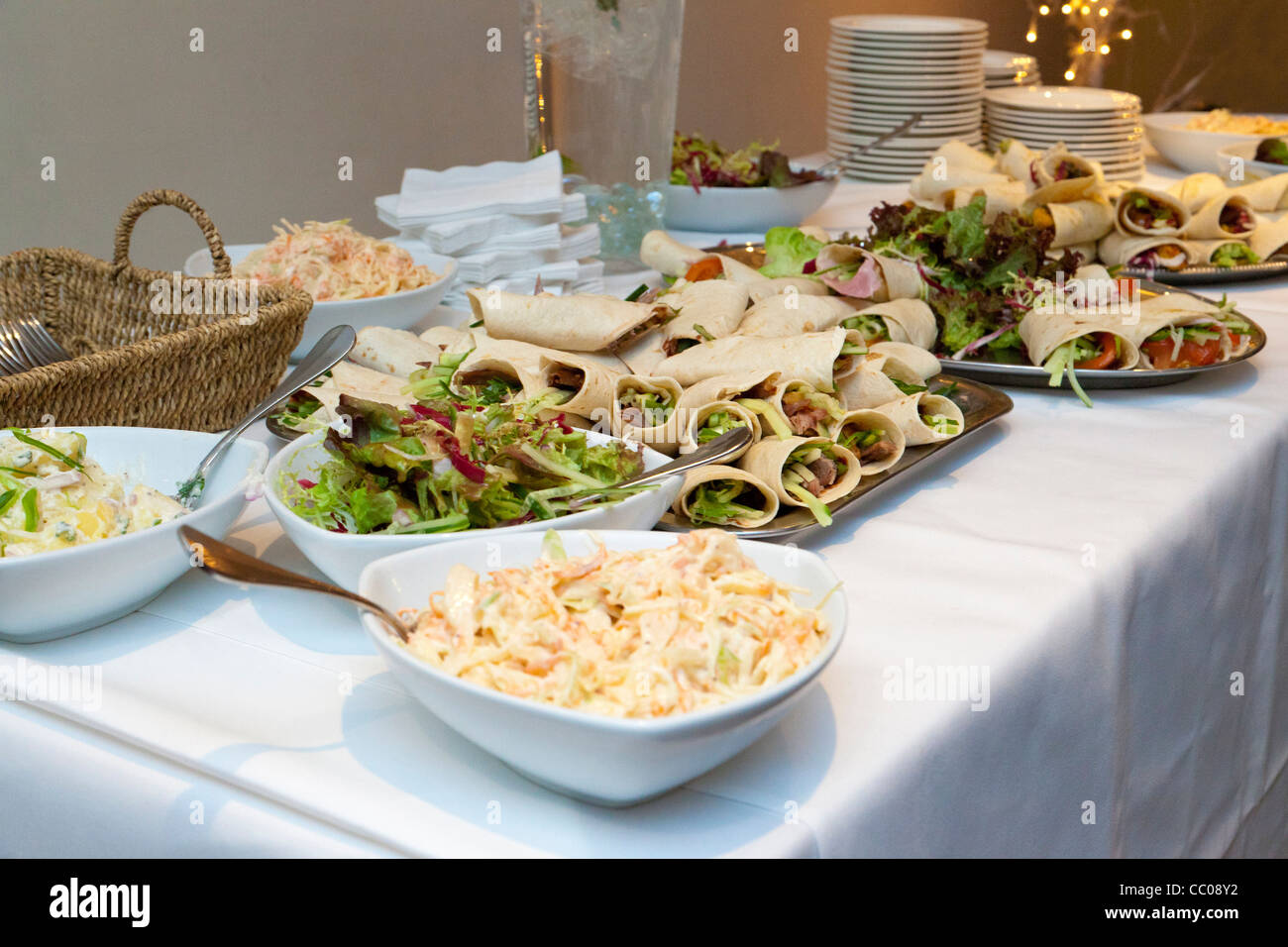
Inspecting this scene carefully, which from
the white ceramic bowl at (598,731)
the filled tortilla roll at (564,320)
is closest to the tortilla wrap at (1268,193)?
the filled tortilla roll at (564,320)

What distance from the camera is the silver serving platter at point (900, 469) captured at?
3.37ft

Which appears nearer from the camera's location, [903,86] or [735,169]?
[735,169]

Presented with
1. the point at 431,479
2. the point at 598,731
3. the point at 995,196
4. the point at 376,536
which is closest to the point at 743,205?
the point at 995,196

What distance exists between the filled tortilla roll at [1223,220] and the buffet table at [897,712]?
2.64ft

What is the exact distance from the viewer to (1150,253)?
203 cm

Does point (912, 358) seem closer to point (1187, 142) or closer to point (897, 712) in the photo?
point (897, 712)

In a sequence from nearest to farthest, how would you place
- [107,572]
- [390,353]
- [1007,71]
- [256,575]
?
[256,575] < [107,572] < [390,353] < [1007,71]

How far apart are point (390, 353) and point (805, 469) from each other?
1.85ft

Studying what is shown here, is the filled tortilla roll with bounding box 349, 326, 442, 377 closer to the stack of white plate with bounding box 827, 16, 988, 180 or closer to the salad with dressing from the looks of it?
the salad with dressing

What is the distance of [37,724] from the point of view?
0.81 meters

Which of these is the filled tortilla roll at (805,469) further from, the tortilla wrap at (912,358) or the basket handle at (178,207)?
the basket handle at (178,207)
